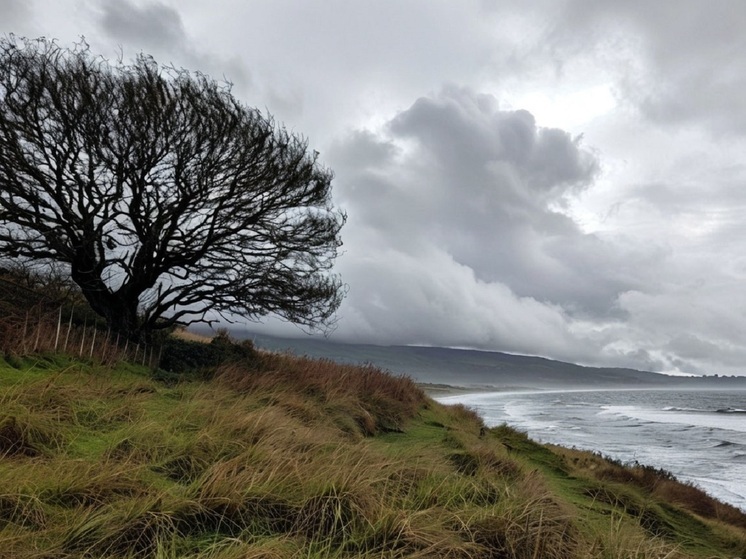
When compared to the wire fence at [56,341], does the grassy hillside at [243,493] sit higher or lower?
lower

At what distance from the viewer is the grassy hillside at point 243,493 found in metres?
3.48

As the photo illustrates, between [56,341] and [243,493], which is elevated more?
[56,341]

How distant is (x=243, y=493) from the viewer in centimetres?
405

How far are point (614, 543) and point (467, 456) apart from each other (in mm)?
3235

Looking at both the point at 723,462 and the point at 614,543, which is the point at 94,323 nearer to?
the point at 614,543

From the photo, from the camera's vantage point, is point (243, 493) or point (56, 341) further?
point (56, 341)

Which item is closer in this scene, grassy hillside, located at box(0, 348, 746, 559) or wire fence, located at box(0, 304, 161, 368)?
grassy hillside, located at box(0, 348, 746, 559)

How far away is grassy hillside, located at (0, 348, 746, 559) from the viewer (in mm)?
3479

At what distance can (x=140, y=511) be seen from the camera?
3.54 meters

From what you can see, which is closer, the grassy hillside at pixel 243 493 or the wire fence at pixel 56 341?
the grassy hillside at pixel 243 493

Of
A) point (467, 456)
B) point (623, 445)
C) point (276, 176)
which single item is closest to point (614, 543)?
point (467, 456)

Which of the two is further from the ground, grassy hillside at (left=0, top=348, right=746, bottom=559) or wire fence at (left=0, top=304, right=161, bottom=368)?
wire fence at (left=0, top=304, right=161, bottom=368)

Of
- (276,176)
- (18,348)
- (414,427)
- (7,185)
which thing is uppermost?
(276,176)

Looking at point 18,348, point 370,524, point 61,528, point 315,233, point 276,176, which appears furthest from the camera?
point 315,233
